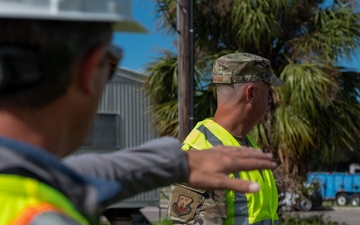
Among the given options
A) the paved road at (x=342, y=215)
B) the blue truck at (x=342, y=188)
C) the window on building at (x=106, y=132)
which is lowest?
the blue truck at (x=342, y=188)

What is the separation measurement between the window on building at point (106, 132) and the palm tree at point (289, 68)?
193cm

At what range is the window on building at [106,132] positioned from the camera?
14188 millimetres

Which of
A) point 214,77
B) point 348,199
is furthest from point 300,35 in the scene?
point 348,199

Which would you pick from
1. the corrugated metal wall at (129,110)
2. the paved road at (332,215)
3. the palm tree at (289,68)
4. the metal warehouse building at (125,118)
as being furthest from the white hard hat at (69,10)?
the corrugated metal wall at (129,110)

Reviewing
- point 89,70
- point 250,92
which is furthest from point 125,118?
point 89,70

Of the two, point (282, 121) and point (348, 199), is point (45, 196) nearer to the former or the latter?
A: point (282, 121)

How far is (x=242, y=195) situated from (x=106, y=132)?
38.0 ft

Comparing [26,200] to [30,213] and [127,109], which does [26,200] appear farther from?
[127,109]

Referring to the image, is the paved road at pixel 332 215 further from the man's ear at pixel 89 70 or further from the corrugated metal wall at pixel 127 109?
the man's ear at pixel 89 70

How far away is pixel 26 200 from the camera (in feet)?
3.39

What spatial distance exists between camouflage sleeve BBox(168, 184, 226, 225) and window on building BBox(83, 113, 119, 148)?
1113cm

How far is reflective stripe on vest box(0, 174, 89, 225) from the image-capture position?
102 centimetres

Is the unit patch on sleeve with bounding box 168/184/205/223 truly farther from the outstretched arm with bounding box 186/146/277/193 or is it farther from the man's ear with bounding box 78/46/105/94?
the man's ear with bounding box 78/46/105/94

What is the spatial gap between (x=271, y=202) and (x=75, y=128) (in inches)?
85.2
